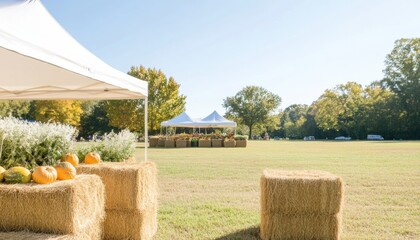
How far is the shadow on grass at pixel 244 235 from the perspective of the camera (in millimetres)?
4313

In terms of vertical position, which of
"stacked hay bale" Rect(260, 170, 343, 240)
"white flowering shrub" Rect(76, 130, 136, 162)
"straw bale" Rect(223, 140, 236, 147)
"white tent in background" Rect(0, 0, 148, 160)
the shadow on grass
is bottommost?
the shadow on grass

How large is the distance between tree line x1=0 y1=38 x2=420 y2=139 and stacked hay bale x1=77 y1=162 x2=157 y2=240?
30.0m

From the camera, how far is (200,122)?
25859 mm

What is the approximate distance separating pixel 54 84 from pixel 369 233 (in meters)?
A: 5.34

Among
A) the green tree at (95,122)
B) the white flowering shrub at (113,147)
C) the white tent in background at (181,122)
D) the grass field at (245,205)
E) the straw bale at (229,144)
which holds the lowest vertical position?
the grass field at (245,205)

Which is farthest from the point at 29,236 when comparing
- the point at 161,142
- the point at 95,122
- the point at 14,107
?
the point at 95,122

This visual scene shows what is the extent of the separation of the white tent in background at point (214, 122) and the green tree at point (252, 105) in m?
33.5

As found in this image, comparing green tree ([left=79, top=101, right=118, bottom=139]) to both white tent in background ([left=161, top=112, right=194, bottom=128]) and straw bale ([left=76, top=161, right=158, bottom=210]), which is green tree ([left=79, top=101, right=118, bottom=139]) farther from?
straw bale ([left=76, top=161, right=158, bottom=210])

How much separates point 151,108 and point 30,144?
1386 inches

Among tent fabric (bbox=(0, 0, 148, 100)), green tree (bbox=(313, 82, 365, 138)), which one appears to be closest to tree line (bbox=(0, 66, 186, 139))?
green tree (bbox=(313, 82, 365, 138))

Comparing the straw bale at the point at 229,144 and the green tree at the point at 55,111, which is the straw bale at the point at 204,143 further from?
the green tree at the point at 55,111

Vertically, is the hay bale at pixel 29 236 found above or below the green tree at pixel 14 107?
below

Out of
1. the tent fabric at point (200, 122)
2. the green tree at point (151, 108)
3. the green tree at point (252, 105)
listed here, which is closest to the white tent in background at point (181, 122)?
the tent fabric at point (200, 122)

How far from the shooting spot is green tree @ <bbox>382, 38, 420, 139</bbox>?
4841 centimetres
